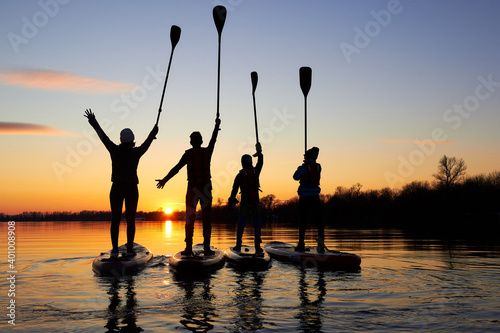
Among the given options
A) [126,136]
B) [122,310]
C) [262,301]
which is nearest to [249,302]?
[262,301]

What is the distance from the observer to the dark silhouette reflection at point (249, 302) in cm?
464

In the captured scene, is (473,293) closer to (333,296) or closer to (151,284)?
(333,296)

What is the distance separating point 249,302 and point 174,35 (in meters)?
8.95

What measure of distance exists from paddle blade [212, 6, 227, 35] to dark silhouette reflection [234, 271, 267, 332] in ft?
22.6

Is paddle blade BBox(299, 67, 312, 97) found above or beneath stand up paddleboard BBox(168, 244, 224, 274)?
above

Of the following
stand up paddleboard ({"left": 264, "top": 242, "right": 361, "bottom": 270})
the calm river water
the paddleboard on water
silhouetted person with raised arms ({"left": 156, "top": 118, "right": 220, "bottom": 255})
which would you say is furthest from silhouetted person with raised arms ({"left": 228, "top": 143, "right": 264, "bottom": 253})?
the calm river water

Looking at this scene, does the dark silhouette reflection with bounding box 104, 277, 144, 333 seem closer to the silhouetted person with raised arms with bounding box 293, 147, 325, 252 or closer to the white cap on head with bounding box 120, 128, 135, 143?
the white cap on head with bounding box 120, 128, 135, 143

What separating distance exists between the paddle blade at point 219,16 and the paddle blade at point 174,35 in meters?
1.20

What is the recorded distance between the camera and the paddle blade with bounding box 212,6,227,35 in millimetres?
12062

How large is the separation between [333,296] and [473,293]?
1971 millimetres

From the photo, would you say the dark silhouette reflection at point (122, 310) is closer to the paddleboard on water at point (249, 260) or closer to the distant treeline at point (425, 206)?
the paddleboard on water at point (249, 260)

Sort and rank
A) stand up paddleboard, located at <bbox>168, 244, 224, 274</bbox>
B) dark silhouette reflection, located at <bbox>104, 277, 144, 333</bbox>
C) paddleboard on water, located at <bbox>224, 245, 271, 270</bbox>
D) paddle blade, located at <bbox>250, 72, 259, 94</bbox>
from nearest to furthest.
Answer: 1. dark silhouette reflection, located at <bbox>104, 277, 144, 333</bbox>
2. stand up paddleboard, located at <bbox>168, 244, 224, 274</bbox>
3. paddleboard on water, located at <bbox>224, 245, 271, 270</bbox>
4. paddle blade, located at <bbox>250, 72, 259, 94</bbox>

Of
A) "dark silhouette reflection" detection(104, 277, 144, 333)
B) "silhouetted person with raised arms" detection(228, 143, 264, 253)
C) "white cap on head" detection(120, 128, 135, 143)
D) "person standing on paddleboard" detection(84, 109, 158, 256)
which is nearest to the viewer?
"dark silhouette reflection" detection(104, 277, 144, 333)

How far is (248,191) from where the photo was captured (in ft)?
33.9
